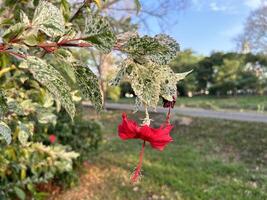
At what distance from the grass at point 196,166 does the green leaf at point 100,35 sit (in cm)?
370

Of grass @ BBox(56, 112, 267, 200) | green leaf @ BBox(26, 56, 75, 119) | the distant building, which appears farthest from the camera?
the distant building

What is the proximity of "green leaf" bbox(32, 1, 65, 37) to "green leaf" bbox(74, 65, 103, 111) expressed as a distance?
2.7 inches

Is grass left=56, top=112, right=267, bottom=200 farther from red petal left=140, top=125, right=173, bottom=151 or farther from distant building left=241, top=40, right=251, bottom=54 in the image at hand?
distant building left=241, top=40, right=251, bottom=54

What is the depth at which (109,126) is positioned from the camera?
10.4 meters

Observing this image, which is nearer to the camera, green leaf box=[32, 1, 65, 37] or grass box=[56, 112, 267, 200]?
green leaf box=[32, 1, 65, 37]

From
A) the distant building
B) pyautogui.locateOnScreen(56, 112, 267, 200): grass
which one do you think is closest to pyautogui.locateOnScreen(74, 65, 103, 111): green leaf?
pyautogui.locateOnScreen(56, 112, 267, 200): grass

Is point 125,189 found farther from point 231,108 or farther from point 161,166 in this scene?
point 231,108

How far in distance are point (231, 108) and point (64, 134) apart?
1214cm

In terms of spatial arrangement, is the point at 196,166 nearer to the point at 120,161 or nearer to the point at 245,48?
the point at 120,161

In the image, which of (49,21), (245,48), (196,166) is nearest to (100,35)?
(49,21)

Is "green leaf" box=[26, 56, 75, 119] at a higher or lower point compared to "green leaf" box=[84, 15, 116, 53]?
lower

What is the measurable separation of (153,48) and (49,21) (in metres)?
0.15

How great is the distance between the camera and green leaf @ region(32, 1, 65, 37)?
556mm

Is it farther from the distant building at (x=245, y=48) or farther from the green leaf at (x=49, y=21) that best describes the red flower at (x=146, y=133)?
the distant building at (x=245, y=48)
